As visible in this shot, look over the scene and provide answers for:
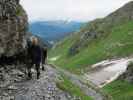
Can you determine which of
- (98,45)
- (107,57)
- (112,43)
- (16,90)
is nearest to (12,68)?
(16,90)

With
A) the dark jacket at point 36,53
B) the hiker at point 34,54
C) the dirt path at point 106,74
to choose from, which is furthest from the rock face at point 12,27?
the dirt path at point 106,74

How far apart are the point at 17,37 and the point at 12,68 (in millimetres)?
3764

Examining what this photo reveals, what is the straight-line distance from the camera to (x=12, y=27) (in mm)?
46312

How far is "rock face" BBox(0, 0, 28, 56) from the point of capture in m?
45.2

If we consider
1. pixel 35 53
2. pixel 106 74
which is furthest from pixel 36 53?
pixel 106 74

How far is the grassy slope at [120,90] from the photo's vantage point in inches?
2723

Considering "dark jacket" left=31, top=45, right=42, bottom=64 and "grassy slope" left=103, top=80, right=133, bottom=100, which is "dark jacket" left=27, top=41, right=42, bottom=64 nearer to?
"dark jacket" left=31, top=45, right=42, bottom=64

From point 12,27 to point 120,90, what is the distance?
1474 inches

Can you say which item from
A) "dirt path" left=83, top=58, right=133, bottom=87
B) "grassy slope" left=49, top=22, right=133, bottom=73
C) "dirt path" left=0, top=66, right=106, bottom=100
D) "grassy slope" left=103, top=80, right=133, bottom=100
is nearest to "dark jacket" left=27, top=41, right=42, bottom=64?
"dirt path" left=0, top=66, right=106, bottom=100

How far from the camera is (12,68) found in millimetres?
46375

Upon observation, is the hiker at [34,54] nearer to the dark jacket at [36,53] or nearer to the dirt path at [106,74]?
the dark jacket at [36,53]

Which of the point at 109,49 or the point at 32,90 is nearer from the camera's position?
the point at 32,90

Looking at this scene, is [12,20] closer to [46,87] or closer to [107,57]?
[46,87]

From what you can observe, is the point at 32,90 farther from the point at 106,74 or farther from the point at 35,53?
the point at 106,74
